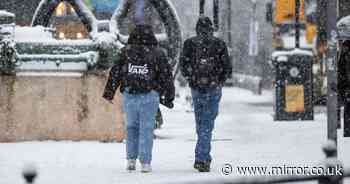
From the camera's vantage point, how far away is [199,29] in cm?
882

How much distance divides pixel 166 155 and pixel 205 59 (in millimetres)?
2086

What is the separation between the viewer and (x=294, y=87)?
16375 mm

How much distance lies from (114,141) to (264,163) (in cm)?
311

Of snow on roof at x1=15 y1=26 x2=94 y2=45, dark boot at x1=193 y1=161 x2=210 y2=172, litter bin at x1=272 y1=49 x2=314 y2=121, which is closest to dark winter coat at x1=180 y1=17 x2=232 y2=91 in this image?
dark boot at x1=193 y1=161 x2=210 y2=172

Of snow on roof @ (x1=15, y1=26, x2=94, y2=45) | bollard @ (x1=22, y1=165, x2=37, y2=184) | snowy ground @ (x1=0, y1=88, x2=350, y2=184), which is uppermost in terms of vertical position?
snow on roof @ (x1=15, y1=26, x2=94, y2=45)

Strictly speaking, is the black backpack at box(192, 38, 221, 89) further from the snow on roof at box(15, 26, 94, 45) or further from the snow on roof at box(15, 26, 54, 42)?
the snow on roof at box(15, 26, 54, 42)

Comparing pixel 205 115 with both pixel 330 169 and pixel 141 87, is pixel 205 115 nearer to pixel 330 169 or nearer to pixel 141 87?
pixel 141 87

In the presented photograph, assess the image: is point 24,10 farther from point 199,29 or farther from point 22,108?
point 199,29

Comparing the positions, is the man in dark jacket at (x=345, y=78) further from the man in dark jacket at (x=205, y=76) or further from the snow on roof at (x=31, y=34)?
the snow on roof at (x=31, y=34)

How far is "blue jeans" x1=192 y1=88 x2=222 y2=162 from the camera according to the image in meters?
8.64

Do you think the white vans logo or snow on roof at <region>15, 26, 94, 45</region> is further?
snow on roof at <region>15, 26, 94, 45</region>

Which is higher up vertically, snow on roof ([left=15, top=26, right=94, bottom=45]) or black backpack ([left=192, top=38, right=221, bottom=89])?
snow on roof ([left=15, top=26, right=94, bottom=45])

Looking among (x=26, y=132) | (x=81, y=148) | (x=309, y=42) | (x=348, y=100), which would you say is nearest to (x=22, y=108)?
(x=26, y=132)

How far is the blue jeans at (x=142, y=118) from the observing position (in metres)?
8.45
